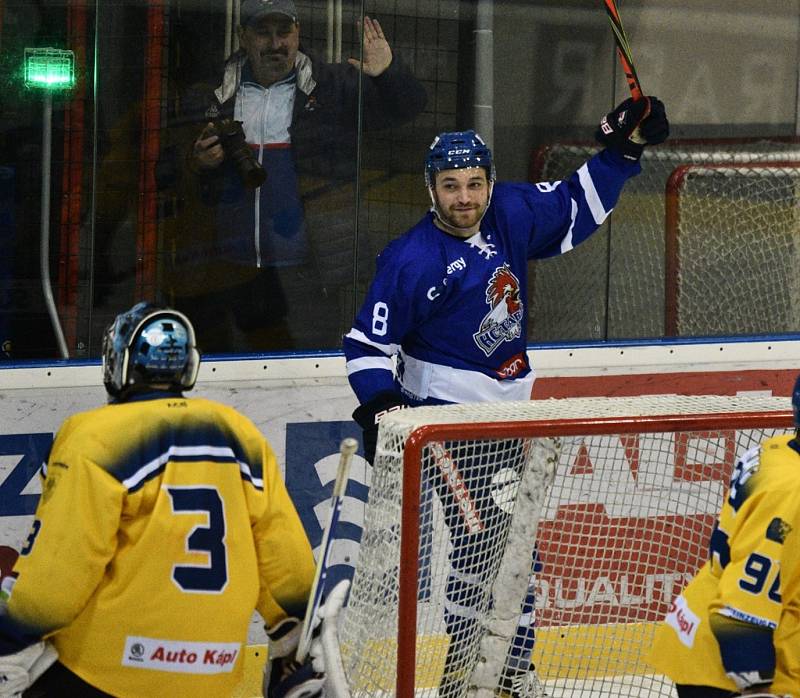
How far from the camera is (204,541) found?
9.29ft

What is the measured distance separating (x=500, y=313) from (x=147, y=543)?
5.09 feet

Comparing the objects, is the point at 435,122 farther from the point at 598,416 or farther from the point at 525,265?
the point at 598,416

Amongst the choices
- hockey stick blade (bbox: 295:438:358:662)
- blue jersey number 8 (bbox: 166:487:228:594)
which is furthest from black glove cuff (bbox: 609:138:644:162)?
blue jersey number 8 (bbox: 166:487:228:594)

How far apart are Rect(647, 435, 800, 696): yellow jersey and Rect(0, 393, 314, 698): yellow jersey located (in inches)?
29.8

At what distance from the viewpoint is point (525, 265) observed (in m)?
4.22

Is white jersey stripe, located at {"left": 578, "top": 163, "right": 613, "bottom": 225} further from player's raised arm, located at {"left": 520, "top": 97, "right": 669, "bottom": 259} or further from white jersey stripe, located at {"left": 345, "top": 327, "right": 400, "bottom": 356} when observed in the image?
white jersey stripe, located at {"left": 345, "top": 327, "right": 400, "bottom": 356}

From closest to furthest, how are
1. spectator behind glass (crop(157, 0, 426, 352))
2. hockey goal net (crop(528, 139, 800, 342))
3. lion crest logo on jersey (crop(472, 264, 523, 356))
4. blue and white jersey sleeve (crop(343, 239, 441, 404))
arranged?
blue and white jersey sleeve (crop(343, 239, 441, 404)) → lion crest logo on jersey (crop(472, 264, 523, 356)) → spectator behind glass (crop(157, 0, 426, 352)) → hockey goal net (crop(528, 139, 800, 342))

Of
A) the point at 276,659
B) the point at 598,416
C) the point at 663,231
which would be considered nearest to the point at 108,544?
the point at 276,659

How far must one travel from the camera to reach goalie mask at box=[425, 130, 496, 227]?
→ 4082mm

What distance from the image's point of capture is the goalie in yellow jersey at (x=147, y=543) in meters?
2.73

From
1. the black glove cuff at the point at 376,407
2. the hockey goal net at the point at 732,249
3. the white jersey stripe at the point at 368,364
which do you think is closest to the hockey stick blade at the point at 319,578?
the black glove cuff at the point at 376,407

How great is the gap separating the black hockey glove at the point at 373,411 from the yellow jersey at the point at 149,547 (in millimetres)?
950

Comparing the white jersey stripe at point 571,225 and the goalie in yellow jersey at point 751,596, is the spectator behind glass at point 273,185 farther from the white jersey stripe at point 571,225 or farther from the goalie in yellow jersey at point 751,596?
the goalie in yellow jersey at point 751,596

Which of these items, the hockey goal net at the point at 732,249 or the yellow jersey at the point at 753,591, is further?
the hockey goal net at the point at 732,249
